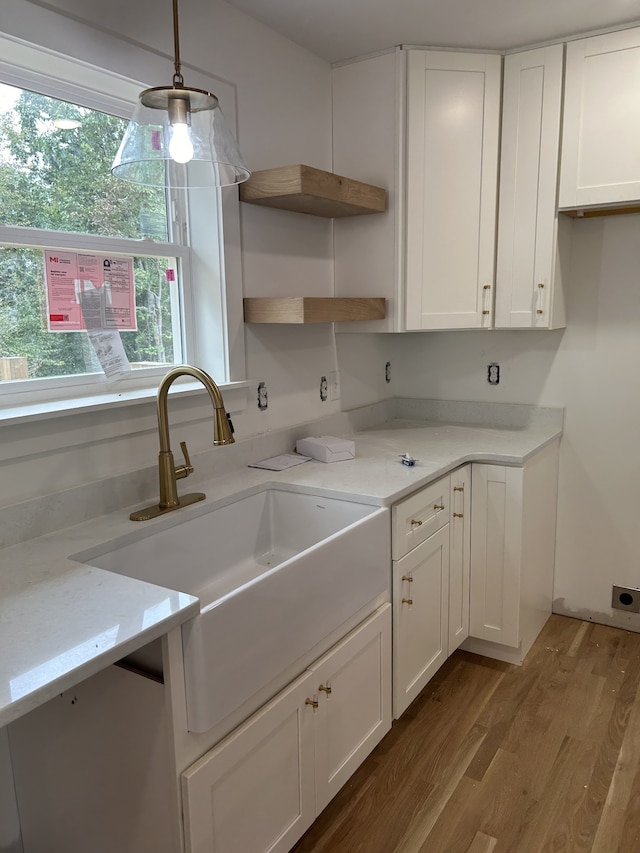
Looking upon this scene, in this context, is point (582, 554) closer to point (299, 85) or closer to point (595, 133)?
point (595, 133)

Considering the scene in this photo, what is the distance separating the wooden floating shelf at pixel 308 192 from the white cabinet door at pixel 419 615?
122cm

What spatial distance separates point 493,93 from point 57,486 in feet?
7.05

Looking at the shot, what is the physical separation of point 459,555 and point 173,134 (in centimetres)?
179

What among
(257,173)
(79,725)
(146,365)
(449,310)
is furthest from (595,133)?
(79,725)

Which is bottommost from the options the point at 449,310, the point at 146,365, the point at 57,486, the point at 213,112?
the point at 57,486

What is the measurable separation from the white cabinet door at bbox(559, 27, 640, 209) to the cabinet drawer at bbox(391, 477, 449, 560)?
122 cm

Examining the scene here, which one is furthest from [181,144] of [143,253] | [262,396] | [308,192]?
[262,396]

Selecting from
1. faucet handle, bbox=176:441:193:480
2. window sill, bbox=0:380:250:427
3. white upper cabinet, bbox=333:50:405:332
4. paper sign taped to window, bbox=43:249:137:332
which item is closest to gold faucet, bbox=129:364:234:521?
faucet handle, bbox=176:441:193:480

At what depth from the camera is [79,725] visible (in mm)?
1380

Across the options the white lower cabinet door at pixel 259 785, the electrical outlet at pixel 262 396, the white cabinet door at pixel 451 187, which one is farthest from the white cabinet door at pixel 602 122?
the white lower cabinet door at pixel 259 785

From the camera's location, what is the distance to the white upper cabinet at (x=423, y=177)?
2488mm

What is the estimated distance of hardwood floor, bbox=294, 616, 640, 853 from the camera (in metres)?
1.78

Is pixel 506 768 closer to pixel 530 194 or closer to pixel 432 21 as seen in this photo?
pixel 530 194

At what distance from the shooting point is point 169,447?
1.78 metres
